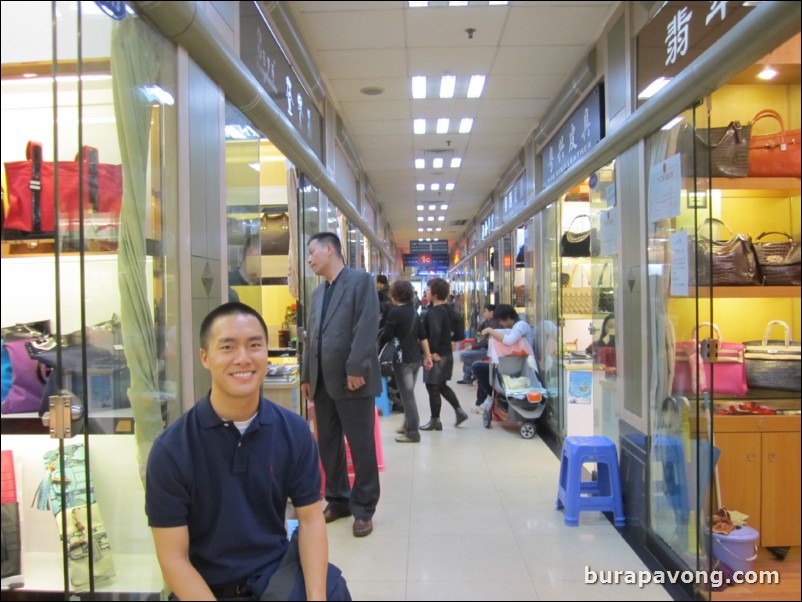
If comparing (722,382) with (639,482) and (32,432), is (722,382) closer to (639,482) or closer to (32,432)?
(639,482)

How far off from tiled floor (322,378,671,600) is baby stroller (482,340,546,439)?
0.73 m

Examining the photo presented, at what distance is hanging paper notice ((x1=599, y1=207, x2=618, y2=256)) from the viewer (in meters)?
3.78

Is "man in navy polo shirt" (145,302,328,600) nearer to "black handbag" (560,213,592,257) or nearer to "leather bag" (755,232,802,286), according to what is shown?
"leather bag" (755,232,802,286)

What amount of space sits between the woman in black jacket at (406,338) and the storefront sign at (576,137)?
1822 mm

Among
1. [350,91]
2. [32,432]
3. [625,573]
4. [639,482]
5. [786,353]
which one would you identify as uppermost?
[350,91]

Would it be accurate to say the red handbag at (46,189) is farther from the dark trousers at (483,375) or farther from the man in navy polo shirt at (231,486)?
the dark trousers at (483,375)

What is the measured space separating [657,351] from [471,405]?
4.31 meters

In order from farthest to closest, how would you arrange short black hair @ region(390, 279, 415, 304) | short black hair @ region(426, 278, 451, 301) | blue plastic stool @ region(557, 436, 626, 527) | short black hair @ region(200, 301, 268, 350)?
short black hair @ region(426, 278, 451, 301) < short black hair @ region(390, 279, 415, 304) < blue plastic stool @ region(557, 436, 626, 527) < short black hair @ region(200, 301, 268, 350)

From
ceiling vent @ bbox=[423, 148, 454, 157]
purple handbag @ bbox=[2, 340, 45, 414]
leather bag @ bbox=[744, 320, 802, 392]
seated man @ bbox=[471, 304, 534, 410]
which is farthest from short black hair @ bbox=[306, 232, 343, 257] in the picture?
ceiling vent @ bbox=[423, 148, 454, 157]

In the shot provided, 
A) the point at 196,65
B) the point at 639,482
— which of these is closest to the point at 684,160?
the point at 639,482

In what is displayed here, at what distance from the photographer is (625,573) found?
112 inches

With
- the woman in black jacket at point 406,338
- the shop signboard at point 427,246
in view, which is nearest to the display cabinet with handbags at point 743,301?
the woman in black jacket at point 406,338

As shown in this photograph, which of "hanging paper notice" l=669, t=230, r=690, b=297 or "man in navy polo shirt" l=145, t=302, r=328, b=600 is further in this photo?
"hanging paper notice" l=669, t=230, r=690, b=297

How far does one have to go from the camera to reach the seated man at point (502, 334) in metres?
5.96
